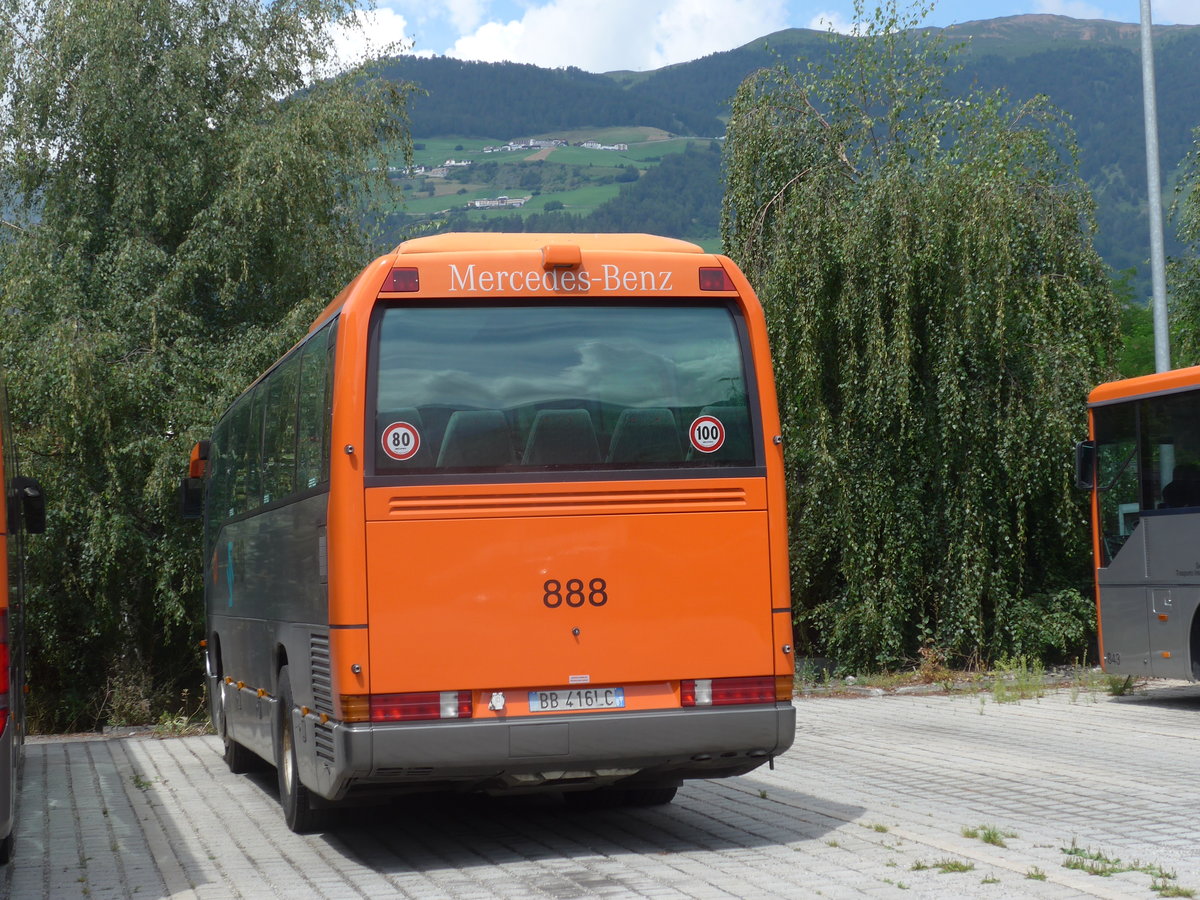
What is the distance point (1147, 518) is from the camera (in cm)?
1512

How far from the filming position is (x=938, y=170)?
64.3 ft

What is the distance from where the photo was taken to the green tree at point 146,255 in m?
20.2

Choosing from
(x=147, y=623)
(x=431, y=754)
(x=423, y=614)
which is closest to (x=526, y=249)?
(x=423, y=614)

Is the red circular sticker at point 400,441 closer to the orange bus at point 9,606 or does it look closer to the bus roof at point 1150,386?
the orange bus at point 9,606

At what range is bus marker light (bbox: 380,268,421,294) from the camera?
8367 mm

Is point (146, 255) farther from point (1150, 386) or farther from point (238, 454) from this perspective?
point (1150, 386)

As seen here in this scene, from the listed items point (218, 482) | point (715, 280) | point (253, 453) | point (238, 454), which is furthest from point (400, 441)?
point (218, 482)

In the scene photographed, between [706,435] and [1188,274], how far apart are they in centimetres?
2061

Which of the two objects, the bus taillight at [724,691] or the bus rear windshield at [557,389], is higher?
the bus rear windshield at [557,389]

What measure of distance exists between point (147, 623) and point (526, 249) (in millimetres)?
15086

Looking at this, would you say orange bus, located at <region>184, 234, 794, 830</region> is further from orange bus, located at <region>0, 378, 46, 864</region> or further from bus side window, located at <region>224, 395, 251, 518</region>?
bus side window, located at <region>224, 395, 251, 518</region>

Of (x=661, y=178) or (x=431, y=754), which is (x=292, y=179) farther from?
(x=661, y=178)

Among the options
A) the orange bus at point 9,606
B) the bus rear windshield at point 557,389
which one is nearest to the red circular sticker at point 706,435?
the bus rear windshield at point 557,389

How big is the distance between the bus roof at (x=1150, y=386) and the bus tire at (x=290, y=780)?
9.13m
